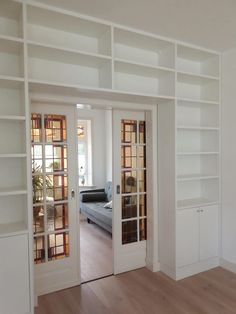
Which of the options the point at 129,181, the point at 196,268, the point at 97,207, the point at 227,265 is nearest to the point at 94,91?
the point at 129,181

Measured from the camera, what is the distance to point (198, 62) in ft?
11.2

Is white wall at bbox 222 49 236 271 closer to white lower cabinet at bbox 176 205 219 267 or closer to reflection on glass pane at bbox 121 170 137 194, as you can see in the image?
white lower cabinet at bbox 176 205 219 267

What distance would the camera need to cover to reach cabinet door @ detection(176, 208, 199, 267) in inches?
118

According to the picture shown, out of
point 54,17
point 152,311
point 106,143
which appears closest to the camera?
point 54,17

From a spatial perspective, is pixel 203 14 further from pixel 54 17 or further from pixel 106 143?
pixel 106 143

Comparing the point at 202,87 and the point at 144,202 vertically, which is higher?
the point at 202,87

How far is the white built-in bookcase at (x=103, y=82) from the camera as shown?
2.16 metres

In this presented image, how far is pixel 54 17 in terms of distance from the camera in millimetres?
2246

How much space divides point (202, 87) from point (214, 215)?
5.56ft

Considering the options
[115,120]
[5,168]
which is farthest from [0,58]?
[115,120]

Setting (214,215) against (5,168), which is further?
(214,215)

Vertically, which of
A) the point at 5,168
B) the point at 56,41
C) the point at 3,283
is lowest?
the point at 3,283

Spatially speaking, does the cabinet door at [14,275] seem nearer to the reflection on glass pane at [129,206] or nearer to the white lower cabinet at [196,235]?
the reflection on glass pane at [129,206]

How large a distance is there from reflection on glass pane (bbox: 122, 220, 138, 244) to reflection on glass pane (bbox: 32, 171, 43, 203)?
3.69ft
